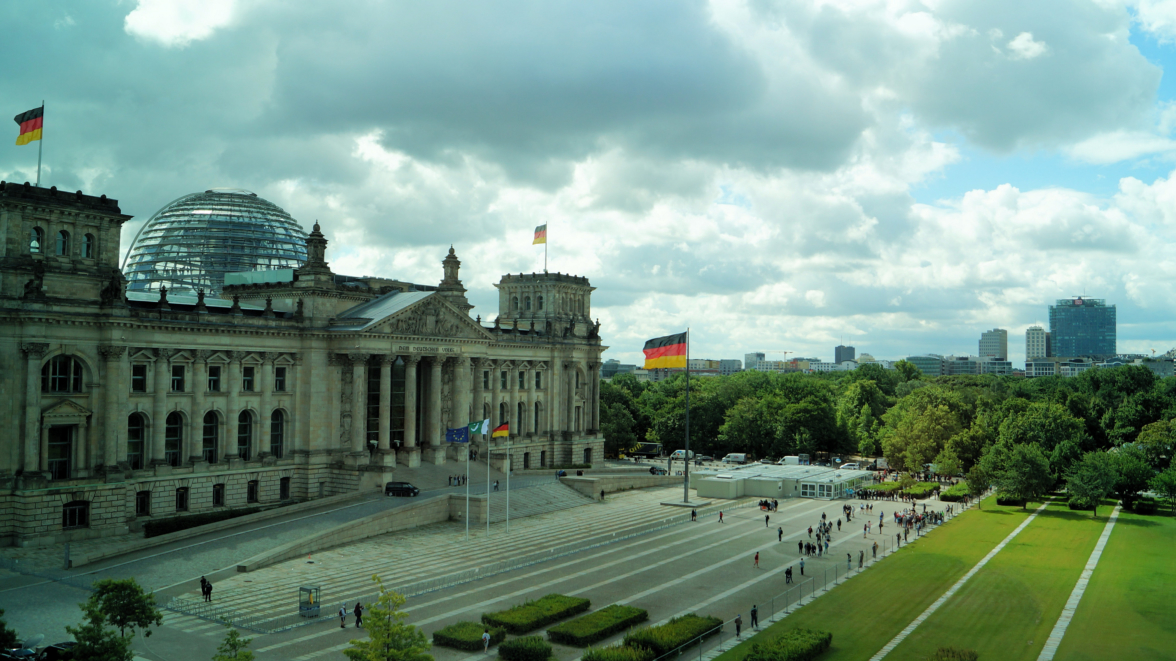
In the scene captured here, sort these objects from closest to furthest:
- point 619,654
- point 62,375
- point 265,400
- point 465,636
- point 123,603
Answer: point 123,603
point 619,654
point 465,636
point 62,375
point 265,400

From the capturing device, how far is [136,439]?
2662 inches

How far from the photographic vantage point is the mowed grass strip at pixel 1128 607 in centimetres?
4391

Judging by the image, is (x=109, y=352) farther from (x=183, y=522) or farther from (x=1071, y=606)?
(x=1071, y=606)

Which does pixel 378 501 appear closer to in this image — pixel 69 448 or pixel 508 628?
pixel 69 448

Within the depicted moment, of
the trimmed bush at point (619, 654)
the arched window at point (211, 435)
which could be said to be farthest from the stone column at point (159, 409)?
the trimmed bush at point (619, 654)

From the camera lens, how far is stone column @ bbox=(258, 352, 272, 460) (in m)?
76.3

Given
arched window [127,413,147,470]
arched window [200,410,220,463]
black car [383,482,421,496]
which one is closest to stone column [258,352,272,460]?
arched window [200,410,220,463]

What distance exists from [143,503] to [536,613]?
130 feet

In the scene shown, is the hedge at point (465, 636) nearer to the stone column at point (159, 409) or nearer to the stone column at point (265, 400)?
the stone column at point (159, 409)

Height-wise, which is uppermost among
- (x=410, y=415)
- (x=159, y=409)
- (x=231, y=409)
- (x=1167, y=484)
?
(x=159, y=409)

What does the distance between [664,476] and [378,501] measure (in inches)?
1743

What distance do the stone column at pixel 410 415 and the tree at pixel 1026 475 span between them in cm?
6188

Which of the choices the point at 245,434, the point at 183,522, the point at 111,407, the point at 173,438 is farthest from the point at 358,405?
the point at 111,407

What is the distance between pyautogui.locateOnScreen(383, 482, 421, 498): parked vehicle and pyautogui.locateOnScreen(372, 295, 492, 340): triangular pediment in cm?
1473
